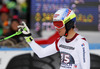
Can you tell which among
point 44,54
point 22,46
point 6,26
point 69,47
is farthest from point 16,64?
point 6,26

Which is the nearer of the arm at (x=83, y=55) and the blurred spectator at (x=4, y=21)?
the arm at (x=83, y=55)

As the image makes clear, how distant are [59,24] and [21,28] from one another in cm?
41

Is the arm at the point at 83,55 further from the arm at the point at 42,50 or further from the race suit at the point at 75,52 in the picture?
the arm at the point at 42,50

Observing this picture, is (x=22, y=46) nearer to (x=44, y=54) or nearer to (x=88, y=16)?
A: (x=44, y=54)

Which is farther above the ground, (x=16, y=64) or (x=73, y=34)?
(x=73, y=34)

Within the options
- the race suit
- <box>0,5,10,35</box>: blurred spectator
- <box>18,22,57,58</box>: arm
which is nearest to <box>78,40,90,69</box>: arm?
the race suit

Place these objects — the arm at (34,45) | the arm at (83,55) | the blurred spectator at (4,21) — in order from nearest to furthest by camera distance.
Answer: the arm at (83,55)
the arm at (34,45)
the blurred spectator at (4,21)

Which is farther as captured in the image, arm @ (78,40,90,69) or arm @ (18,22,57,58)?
arm @ (18,22,57,58)

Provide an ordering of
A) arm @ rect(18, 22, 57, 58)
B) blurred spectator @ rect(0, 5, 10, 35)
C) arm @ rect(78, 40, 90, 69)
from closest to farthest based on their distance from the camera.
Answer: arm @ rect(78, 40, 90, 69)
arm @ rect(18, 22, 57, 58)
blurred spectator @ rect(0, 5, 10, 35)

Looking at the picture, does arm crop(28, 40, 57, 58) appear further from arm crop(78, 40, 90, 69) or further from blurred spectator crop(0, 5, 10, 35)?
blurred spectator crop(0, 5, 10, 35)

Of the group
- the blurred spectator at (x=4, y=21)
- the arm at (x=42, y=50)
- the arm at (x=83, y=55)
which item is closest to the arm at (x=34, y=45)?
the arm at (x=42, y=50)

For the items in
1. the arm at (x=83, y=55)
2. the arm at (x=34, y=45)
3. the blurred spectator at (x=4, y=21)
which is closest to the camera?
the arm at (x=83, y=55)

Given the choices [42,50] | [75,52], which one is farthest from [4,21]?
[75,52]

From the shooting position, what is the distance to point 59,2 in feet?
18.5
